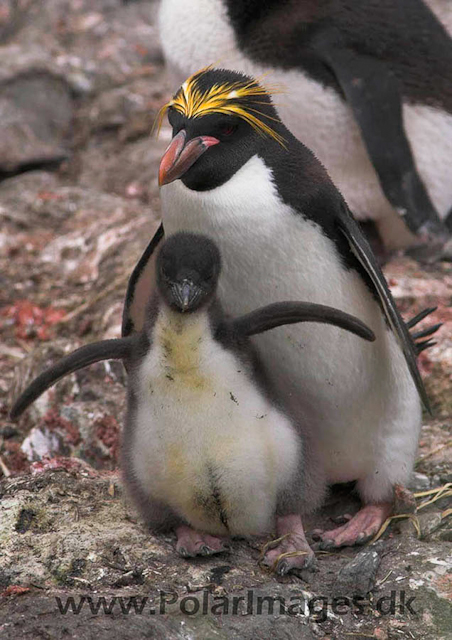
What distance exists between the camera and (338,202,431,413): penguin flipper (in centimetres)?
297

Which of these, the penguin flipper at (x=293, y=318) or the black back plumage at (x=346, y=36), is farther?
the black back plumage at (x=346, y=36)

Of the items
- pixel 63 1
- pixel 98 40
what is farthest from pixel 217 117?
pixel 63 1

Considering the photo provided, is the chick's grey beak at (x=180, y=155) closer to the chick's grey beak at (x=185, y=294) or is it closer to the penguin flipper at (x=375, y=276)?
the chick's grey beak at (x=185, y=294)

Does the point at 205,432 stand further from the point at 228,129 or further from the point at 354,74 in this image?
the point at 354,74

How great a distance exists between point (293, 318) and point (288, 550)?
0.67 metres

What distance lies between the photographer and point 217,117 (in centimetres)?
286

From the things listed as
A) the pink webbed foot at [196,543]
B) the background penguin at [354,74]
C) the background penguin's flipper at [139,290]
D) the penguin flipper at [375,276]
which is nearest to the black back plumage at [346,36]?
the background penguin at [354,74]

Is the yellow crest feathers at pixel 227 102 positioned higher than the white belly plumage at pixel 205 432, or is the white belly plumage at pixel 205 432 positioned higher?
the yellow crest feathers at pixel 227 102

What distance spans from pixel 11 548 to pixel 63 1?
6.48m

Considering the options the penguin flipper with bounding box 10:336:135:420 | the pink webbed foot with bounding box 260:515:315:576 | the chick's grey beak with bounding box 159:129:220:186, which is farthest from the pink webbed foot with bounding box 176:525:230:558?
the chick's grey beak with bounding box 159:129:220:186

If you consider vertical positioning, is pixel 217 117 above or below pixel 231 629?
above

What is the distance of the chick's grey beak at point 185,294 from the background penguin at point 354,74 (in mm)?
2296

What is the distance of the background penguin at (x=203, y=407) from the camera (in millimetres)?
2670

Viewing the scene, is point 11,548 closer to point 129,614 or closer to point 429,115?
point 129,614
